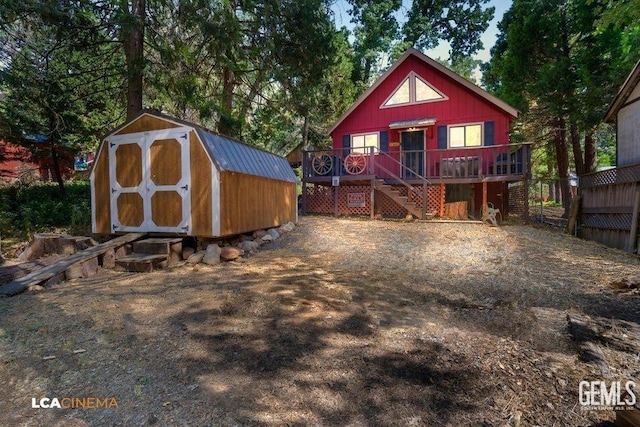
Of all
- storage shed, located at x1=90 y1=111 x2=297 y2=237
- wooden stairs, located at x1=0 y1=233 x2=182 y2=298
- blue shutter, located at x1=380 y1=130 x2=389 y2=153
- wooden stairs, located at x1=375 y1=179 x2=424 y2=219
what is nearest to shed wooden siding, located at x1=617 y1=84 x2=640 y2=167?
wooden stairs, located at x1=375 y1=179 x2=424 y2=219

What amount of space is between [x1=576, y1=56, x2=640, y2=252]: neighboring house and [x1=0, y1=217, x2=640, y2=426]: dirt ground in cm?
343

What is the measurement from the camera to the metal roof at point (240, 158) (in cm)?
725

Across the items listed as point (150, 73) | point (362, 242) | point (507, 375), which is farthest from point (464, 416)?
point (150, 73)

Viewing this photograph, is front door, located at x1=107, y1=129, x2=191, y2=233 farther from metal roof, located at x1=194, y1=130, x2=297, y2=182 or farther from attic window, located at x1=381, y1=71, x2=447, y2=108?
attic window, located at x1=381, y1=71, x2=447, y2=108

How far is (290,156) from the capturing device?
23531 mm

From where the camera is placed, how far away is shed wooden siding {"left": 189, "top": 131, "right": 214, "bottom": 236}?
7168 mm

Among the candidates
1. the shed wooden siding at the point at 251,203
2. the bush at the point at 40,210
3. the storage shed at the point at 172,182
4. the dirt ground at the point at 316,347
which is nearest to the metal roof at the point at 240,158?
the storage shed at the point at 172,182

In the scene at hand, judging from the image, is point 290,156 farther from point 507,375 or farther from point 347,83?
point 507,375

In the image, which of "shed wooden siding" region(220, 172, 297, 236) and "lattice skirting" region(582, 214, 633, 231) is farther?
"lattice skirting" region(582, 214, 633, 231)

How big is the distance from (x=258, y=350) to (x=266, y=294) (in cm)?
156

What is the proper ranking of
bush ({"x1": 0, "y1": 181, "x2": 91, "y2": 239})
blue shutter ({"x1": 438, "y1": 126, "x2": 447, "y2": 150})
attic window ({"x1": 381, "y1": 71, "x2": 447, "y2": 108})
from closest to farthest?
bush ({"x1": 0, "y1": 181, "x2": 91, "y2": 239}) → blue shutter ({"x1": 438, "y1": 126, "x2": 447, "y2": 150}) → attic window ({"x1": 381, "y1": 71, "x2": 447, "y2": 108})

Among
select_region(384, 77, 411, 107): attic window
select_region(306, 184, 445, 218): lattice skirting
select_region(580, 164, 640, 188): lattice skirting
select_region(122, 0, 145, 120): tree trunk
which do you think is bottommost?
select_region(306, 184, 445, 218): lattice skirting

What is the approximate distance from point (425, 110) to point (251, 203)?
9.82 metres

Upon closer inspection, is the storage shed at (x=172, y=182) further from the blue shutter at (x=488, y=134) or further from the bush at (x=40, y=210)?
the blue shutter at (x=488, y=134)
